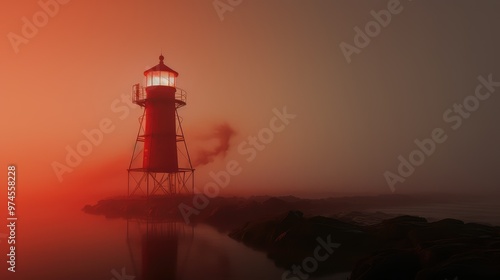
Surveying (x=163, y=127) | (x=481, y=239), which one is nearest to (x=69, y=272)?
(x=481, y=239)

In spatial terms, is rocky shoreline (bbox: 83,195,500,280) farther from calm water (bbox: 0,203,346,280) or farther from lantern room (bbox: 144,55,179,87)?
lantern room (bbox: 144,55,179,87)

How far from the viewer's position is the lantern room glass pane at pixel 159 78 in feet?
138

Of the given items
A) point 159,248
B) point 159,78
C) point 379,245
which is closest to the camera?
point 379,245

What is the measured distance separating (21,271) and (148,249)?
775cm

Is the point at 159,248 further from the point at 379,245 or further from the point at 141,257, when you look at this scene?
the point at 379,245

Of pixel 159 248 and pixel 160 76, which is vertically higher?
pixel 160 76

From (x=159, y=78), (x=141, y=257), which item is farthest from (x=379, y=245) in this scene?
(x=159, y=78)

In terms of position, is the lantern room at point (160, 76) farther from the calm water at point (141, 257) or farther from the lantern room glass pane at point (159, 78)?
the calm water at point (141, 257)

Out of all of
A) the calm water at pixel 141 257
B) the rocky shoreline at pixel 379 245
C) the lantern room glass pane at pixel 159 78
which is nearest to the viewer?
the rocky shoreline at pixel 379 245

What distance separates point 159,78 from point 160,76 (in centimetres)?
23

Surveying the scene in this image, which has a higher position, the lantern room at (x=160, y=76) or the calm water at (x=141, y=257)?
the lantern room at (x=160, y=76)

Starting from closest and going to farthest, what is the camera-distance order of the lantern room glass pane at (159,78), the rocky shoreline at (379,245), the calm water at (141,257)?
the rocky shoreline at (379,245)
the calm water at (141,257)
the lantern room glass pane at (159,78)

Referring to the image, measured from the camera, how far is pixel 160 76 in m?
42.1

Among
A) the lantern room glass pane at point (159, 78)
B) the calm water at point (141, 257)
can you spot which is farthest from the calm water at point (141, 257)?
the lantern room glass pane at point (159, 78)
